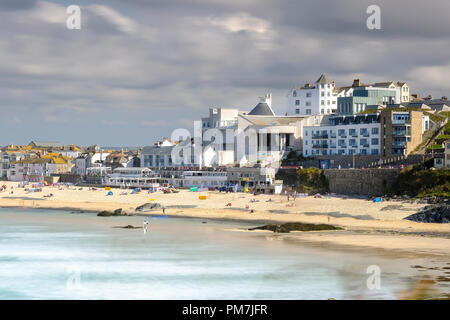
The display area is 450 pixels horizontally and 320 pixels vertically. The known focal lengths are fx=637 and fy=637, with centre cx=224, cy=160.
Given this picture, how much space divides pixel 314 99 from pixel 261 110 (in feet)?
30.6

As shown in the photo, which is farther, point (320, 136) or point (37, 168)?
point (37, 168)

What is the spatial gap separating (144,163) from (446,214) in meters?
67.7

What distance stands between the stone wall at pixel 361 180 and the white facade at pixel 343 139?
25.4 ft

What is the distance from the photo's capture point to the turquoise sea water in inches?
1277

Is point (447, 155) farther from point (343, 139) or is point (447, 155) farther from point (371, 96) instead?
point (371, 96)

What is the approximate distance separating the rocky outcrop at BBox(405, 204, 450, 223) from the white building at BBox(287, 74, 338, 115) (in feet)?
171

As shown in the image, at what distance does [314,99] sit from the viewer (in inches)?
4225

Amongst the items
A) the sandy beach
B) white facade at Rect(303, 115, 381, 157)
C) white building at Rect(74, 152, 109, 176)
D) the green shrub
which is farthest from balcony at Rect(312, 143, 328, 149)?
white building at Rect(74, 152, 109, 176)

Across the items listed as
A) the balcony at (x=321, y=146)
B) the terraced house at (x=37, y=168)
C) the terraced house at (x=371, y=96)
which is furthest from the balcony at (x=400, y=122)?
the terraced house at (x=37, y=168)

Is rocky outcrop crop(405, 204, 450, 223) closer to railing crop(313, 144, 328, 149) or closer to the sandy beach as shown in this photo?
the sandy beach

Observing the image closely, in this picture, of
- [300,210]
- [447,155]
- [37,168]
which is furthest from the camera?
[37,168]

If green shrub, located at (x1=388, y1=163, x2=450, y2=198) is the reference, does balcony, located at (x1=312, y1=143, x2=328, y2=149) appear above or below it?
above

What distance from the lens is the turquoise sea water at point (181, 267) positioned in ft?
106

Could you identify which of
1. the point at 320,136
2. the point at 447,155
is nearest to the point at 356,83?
the point at 320,136
